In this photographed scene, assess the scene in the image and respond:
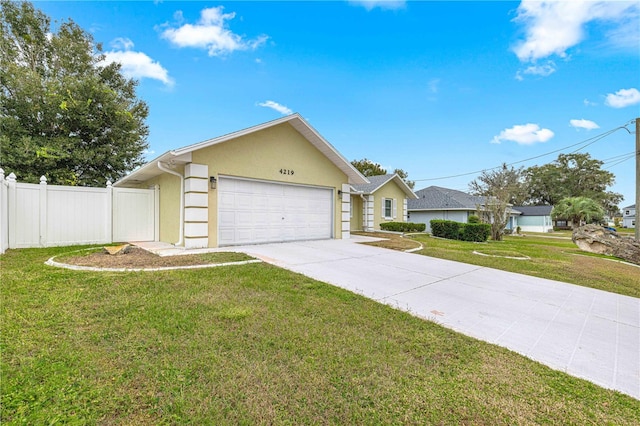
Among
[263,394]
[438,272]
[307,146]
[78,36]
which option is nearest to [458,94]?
[307,146]

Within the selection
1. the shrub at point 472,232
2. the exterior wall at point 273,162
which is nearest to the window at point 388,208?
the shrub at point 472,232

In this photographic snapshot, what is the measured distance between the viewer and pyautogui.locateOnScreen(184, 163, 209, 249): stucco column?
28.6 ft

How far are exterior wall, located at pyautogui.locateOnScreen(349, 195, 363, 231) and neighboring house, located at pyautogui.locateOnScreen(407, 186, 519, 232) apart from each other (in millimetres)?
9683

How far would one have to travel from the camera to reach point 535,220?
1533 inches

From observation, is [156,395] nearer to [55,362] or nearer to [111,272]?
[55,362]

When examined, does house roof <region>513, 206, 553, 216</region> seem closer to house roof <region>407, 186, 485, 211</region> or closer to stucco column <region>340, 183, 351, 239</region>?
house roof <region>407, 186, 485, 211</region>

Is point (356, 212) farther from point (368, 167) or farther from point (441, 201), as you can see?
point (368, 167)

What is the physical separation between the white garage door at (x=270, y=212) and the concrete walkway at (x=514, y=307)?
2.07 meters

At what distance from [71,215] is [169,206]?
118 inches

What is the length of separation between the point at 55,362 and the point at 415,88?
1734 cm

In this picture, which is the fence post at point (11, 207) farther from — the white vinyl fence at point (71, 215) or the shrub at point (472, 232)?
the shrub at point (472, 232)

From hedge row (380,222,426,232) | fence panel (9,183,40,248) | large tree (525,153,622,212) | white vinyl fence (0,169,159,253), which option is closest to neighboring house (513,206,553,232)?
large tree (525,153,622,212)

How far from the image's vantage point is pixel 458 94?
16.6m

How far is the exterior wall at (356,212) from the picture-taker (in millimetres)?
19344
